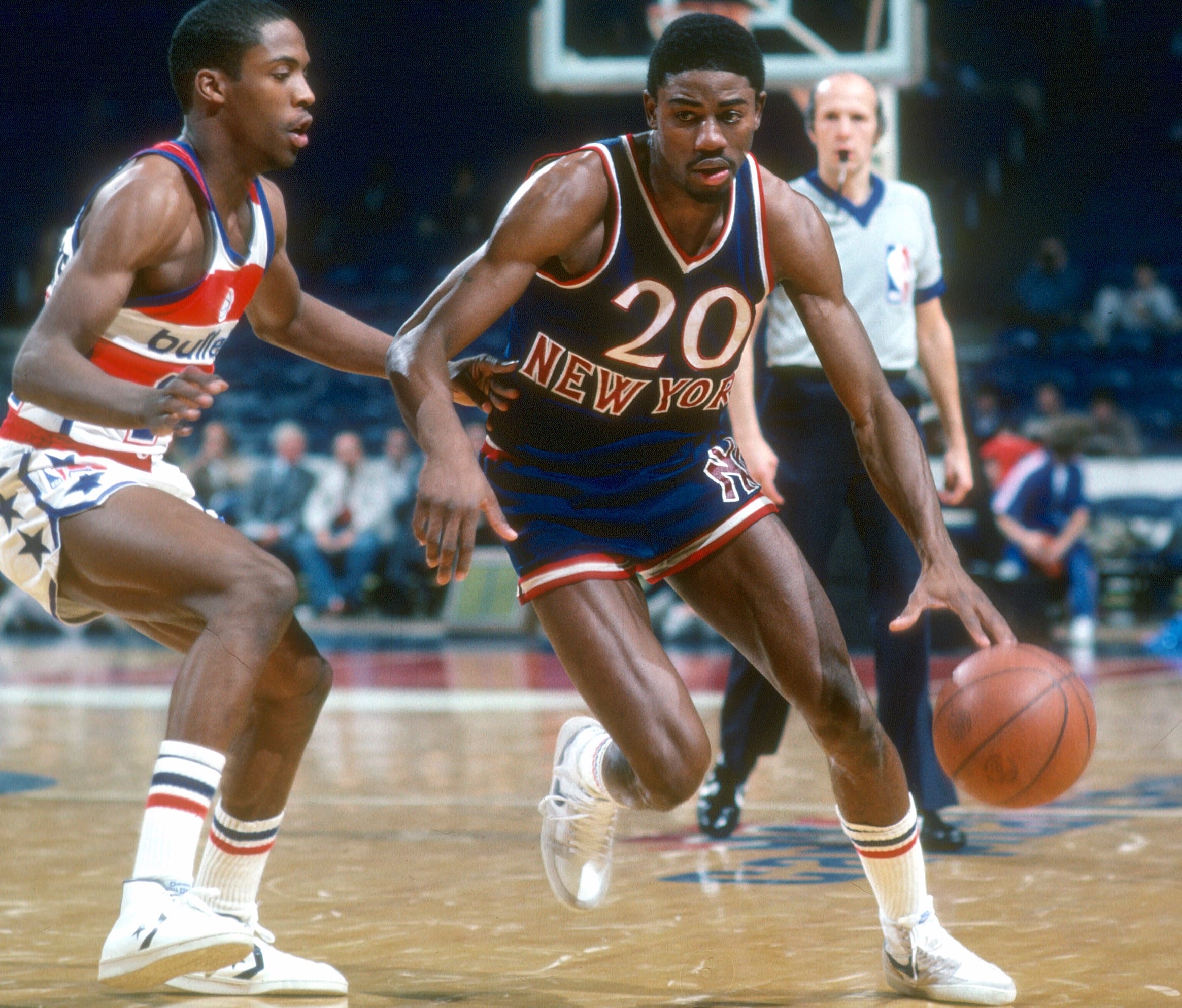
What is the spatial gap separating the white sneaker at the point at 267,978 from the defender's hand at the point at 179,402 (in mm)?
880

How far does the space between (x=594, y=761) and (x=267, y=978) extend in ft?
2.66

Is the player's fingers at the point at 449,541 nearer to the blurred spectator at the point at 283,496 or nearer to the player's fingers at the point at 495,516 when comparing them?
the player's fingers at the point at 495,516

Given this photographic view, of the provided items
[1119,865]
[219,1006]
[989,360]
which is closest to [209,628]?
[219,1006]

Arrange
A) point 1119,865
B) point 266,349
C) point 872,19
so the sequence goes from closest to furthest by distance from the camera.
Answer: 1. point 1119,865
2. point 872,19
3. point 266,349

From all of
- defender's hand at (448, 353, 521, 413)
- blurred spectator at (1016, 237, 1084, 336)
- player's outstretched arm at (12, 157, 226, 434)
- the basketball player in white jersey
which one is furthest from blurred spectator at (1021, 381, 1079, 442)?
player's outstretched arm at (12, 157, 226, 434)

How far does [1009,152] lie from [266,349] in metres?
8.73

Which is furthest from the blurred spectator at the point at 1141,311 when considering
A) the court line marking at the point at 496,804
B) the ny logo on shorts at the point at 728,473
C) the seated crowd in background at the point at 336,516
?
the ny logo on shorts at the point at 728,473

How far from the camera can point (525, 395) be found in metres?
3.27

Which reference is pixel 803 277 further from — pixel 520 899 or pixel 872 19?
pixel 872 19

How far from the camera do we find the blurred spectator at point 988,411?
12.6m

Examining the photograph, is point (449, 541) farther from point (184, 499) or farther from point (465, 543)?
point (184, 499)

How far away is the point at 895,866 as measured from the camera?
9.89 ft

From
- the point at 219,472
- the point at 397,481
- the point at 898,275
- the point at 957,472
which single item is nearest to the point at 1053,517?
the point at 397,481

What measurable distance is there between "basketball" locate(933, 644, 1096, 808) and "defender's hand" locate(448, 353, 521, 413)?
102 cm
